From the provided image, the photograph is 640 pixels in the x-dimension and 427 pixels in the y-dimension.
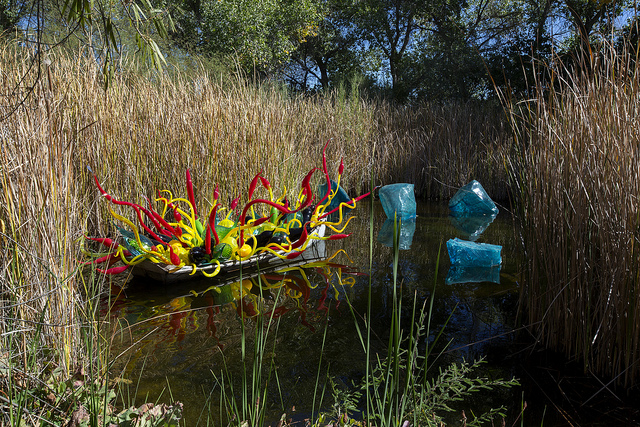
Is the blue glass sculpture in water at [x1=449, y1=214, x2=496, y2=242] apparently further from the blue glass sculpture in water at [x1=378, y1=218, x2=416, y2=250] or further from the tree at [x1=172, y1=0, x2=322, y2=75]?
the tree at [x1=172, y1=0, x2=322, y2=75]

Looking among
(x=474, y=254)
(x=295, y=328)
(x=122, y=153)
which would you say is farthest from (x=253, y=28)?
(x=295, y=328)

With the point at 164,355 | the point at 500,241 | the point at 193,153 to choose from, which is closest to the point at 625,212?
the point at 164,355

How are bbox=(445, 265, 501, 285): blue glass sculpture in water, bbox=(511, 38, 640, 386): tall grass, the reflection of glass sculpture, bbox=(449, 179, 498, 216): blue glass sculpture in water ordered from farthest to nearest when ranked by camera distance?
bbox=(449, 179, 498, 216): blue glass sculpture in water, bbox=(445, 265, 501, 285): blue glass sculpture in water, the reflection of glass sculpture, bbox=(511, 38, 640, 386): tall grass

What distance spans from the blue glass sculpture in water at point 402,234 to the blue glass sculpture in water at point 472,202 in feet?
2.54

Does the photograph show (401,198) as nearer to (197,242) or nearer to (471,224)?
(471,224)

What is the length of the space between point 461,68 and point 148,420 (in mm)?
13282

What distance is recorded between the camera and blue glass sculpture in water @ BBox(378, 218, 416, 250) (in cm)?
493

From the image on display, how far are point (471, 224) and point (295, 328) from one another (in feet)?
13.5

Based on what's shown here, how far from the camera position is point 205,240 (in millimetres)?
3371

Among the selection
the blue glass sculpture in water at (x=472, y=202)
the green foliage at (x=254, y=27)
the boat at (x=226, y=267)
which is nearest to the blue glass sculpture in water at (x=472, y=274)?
the boat at (x=226, y=267)

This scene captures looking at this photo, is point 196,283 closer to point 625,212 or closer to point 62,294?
point 62,294

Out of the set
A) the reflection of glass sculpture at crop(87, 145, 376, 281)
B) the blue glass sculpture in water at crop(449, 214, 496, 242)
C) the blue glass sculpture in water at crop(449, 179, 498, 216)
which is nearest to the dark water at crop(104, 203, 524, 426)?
the reflection of glass sculpture at crop(87, 145, 376, 281)

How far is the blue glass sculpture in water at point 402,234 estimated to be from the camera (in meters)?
4.93

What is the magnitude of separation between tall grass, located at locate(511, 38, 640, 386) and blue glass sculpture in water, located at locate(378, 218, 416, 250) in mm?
2404
